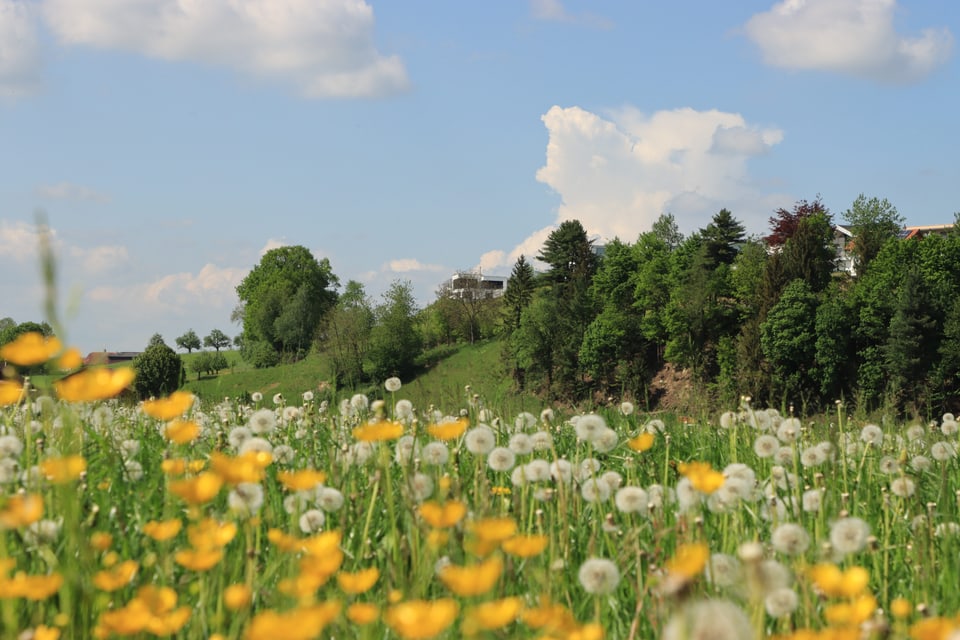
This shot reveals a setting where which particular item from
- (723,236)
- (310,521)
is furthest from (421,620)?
(723,236)

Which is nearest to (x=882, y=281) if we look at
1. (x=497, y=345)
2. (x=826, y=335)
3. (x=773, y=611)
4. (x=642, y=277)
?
(x=826, y=335)

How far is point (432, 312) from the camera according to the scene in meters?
94.2

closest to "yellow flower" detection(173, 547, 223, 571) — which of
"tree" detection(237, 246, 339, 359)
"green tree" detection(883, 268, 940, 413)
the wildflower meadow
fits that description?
the wildflower meadow

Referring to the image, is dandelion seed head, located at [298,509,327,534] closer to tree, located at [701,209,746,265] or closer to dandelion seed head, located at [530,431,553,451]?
dandelion seed head, located at [530,431,553,451]

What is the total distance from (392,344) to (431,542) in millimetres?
74887

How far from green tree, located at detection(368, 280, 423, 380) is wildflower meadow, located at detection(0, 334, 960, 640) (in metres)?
65.9

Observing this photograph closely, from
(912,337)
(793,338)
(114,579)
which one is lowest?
(912,337)

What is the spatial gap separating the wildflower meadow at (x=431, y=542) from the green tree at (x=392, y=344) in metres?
65.9

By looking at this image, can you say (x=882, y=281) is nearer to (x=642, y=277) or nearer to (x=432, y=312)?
(x=642, y=277)

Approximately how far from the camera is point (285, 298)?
285 ft

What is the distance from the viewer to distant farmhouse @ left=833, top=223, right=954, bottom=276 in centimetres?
6728

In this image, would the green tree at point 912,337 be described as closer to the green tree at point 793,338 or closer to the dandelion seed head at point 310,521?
the green tree at point 793,338

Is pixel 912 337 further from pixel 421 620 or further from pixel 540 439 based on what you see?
pixel 421 620

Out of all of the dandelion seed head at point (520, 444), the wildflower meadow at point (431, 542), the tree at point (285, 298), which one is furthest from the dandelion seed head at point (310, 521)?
the tree at point (285, 298)
